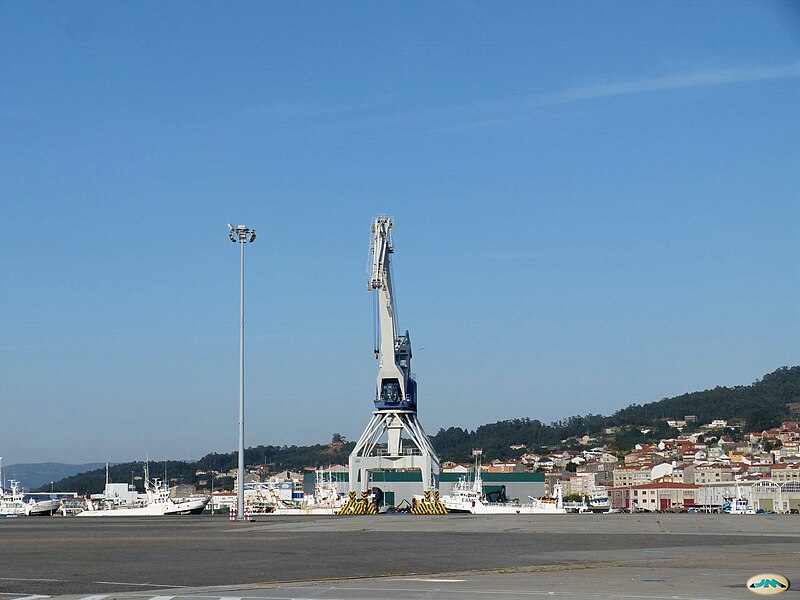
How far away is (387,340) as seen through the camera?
232 feet

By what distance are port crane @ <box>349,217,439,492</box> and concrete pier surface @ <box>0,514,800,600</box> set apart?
3825 centimetres

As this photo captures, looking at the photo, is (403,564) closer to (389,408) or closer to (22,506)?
A: (389,408)

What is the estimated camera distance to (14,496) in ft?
374

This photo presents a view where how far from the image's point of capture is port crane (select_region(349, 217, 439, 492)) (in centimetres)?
6919

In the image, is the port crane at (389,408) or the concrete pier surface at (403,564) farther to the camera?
the port crane at (389,408)

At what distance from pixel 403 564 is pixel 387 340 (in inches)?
2045

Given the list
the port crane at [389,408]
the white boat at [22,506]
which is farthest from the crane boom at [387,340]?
the white boat at [22,506]

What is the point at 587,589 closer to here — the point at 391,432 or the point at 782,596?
the point at 782,596

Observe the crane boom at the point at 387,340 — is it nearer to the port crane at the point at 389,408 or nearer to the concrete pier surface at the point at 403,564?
the port crane at the point at 389,408

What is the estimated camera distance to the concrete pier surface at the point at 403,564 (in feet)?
46.0

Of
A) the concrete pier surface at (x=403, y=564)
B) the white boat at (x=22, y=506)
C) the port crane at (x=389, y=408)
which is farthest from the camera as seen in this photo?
the white boat at (x=22, y=506)

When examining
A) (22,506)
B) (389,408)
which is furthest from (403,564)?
(22,506)

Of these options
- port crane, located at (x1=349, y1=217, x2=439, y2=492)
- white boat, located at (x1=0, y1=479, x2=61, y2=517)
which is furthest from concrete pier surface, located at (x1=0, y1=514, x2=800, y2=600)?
white boat, located at (x1=0, y1=479, x2=61, y2=517)

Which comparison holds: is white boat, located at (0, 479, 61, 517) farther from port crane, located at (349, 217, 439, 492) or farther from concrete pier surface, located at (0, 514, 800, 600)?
concrete pier surface, located at (0, 514, 800, 600)
